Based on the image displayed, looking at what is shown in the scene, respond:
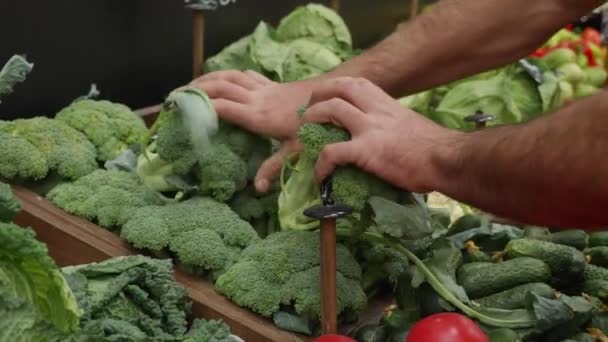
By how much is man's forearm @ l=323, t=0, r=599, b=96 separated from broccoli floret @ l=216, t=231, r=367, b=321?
1.50 feet

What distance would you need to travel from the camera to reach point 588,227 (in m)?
1.39

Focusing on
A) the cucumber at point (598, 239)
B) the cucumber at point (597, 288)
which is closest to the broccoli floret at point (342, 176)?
the cucumber at point (597, 288)

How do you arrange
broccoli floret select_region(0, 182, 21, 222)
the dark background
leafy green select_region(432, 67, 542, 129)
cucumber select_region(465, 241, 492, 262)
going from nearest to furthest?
1. broccoli floret select_region(0, 182, 21, 222)
2. cucumber select_region(465, 241, 492, 262)
3. the dark background
4. leafy green select_region(432, 67, 542, 129)

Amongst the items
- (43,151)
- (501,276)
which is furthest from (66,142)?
(501,276)

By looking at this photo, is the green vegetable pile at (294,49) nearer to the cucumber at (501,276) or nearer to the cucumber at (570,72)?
the cucumber at (570,72)

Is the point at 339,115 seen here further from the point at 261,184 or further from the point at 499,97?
the point at 499,97

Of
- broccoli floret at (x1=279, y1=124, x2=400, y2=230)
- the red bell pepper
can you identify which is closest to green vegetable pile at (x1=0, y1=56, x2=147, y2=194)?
broccoli floret at (x1=279, y1=124, x2=400, y2=230)

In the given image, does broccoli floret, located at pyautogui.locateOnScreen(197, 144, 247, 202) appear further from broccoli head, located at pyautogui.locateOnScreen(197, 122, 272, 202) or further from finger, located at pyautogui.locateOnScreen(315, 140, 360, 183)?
finger, located at pyautogui.locateOnScreen(315, 140, 360, 183)

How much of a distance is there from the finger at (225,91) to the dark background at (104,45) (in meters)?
0.72

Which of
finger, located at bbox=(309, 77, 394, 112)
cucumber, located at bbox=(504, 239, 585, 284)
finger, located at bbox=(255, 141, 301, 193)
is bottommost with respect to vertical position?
cucumber, located at bbox=(504, 239, 585, 284)

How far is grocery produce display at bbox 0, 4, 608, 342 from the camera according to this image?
1574 millimetres

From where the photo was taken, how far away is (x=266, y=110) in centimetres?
194

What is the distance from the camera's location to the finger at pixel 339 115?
166 cm

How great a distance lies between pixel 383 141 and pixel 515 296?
0.42 meters
